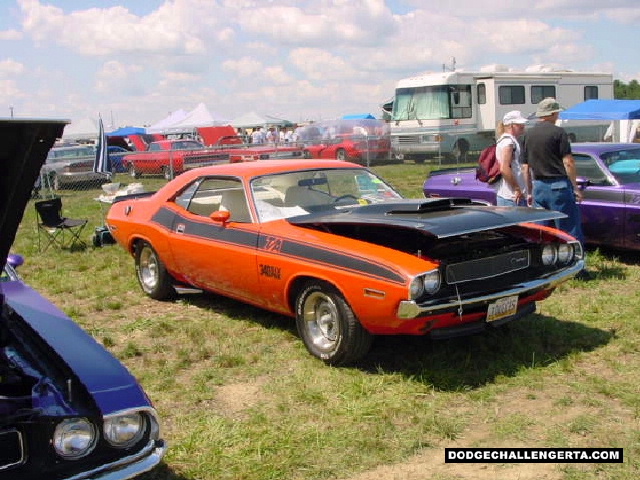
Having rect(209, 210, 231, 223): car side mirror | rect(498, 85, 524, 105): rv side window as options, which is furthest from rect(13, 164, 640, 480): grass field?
rect(498, 85, 524, 105): rv side window

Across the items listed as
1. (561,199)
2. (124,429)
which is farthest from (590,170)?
(124,429)

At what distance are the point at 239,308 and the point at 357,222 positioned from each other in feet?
7.06

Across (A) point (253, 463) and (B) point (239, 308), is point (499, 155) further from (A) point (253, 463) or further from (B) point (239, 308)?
(A) point (253, 463)

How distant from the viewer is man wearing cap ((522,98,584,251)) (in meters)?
6.86

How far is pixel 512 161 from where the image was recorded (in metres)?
7.11

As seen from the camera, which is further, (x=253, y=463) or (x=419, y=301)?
(x=419, y=301)

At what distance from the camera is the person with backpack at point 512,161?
7.03 metres

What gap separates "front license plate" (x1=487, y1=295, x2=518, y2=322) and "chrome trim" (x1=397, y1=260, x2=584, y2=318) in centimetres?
5

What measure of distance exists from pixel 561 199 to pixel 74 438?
17.6ft

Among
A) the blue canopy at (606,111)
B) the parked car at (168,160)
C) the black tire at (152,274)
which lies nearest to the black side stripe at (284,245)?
the black tire at (152,274)

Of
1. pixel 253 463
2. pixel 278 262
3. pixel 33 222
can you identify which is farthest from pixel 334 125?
pixel 253 463

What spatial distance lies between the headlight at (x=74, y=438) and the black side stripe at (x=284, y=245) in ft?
7.24

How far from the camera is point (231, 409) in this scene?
4555 mm

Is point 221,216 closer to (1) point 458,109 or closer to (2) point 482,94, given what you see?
(1) point 458,109
